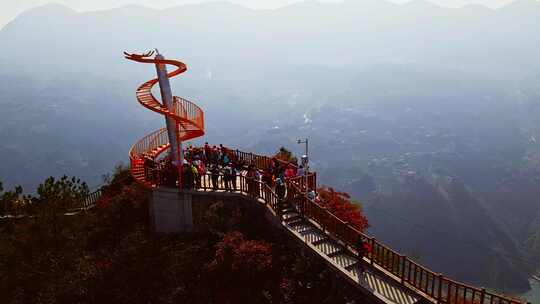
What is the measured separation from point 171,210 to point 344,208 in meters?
7.68

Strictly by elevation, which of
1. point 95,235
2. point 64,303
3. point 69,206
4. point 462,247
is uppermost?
point 69,206

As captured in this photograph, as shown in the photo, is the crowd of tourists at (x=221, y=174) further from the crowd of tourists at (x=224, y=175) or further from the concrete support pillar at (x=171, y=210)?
the concrete support pillar at (x=171, y=210)

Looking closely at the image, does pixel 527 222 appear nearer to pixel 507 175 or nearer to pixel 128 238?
pixel 507 175

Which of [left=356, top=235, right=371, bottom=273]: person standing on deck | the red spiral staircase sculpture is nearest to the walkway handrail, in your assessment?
[left=356, top=235, right=371, bottom=273]: person standing on deck

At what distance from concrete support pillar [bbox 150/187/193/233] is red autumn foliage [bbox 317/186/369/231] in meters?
5.99

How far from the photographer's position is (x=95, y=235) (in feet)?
73.3

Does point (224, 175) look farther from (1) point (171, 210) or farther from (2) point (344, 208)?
(2) point (344, 208)

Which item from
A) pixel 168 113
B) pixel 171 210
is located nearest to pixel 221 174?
pixel 171 210

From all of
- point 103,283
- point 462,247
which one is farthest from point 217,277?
point 462,247

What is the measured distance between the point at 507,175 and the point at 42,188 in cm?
17858

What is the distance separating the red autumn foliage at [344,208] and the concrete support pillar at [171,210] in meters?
5.99

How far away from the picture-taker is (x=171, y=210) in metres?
20.5

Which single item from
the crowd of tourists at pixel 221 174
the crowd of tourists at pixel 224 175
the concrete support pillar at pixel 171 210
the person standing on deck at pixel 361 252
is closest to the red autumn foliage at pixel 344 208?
the crowd of tourists at pixel 224 175

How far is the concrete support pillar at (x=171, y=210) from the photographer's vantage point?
20125 millimetres
